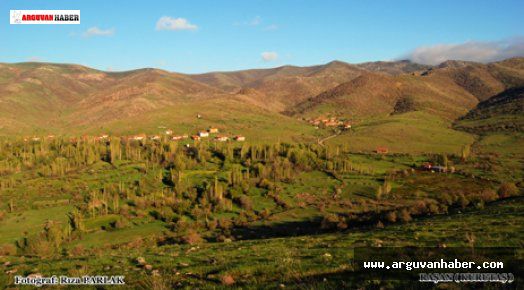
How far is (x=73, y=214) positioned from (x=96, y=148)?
66356 mm

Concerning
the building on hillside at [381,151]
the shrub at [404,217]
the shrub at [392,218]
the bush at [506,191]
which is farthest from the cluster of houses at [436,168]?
the shrub at [404,217]

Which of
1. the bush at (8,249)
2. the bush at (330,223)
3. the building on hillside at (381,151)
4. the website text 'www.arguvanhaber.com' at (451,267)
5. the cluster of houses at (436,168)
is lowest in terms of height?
the bush at (8,249)

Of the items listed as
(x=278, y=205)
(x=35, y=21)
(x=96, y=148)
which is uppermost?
(x=35, y=21)

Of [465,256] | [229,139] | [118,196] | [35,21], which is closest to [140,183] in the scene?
[118,196]

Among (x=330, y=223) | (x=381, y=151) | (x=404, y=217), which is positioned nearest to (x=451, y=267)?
(x=404, y=217)

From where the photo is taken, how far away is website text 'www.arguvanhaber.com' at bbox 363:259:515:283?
12406mm

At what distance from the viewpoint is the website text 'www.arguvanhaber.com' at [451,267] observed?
12.4 meters

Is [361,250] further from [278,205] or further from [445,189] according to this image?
[445,189]

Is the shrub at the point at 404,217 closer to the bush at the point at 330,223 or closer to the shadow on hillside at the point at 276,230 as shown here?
the bush at the point at 330,223

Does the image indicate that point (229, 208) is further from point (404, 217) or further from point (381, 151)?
point (381, 151)

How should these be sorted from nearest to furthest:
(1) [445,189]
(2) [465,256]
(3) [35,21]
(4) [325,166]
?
(2) [465,256] → (3) [35,21] → (1) [445,189] → (4) [325,166]

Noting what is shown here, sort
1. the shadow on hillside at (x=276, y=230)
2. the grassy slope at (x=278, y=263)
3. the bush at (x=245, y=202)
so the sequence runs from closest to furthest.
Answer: the grassy slope at (x=278, y=263), the shadow on hillside at (x=276, y=230), the bush at (x=245, y=202)

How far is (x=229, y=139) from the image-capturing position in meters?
189

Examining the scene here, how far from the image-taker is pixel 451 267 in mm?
15633
